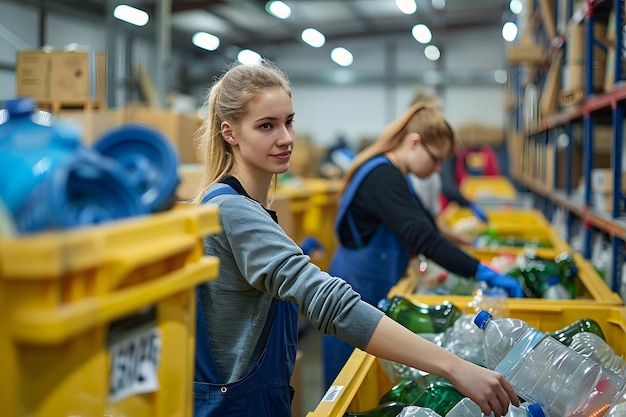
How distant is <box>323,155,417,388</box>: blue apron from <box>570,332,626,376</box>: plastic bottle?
1121 millimetres

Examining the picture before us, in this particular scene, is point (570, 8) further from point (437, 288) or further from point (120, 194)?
point (120, 194)

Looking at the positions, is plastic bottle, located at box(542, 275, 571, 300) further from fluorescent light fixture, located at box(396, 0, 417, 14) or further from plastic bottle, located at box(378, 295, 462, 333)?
fluorescent light fixture, located at box(396, 0, 417, 14)

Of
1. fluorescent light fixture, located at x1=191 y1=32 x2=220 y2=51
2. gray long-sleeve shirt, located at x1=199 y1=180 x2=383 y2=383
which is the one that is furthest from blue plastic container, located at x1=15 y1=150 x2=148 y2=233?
fluorescent light fixture, located at x1=191 y1=32 x2=220 y2=51

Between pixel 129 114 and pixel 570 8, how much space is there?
11.0 ft

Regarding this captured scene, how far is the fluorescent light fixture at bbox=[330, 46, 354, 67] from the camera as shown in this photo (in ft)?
52.1

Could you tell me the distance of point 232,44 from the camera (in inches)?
586

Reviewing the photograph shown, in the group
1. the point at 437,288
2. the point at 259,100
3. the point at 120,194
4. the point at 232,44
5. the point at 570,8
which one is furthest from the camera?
the point at 232,44

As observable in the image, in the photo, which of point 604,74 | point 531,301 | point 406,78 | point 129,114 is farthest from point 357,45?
point 531,301

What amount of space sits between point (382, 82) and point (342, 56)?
1188 millimetres

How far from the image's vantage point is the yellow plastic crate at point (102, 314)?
732 millimetres

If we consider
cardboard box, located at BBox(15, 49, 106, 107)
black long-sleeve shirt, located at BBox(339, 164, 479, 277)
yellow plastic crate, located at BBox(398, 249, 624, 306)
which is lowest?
yellow plastic crate, located at BBox(398, 249, 624, 306)

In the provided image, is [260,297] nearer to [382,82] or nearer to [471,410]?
[471,410]

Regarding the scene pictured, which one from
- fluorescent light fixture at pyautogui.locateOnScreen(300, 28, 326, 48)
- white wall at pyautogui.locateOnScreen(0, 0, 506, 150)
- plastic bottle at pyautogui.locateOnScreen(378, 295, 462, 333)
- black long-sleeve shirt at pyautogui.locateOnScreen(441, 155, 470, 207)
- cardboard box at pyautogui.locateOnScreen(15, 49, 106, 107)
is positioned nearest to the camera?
plastic bottle at pyautogui.locateOnScreen(378, 295, 462, 333)

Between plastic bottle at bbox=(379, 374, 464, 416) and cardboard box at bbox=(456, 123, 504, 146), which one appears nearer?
plastic bottle at bbox=(379, 374, 464, 416)
